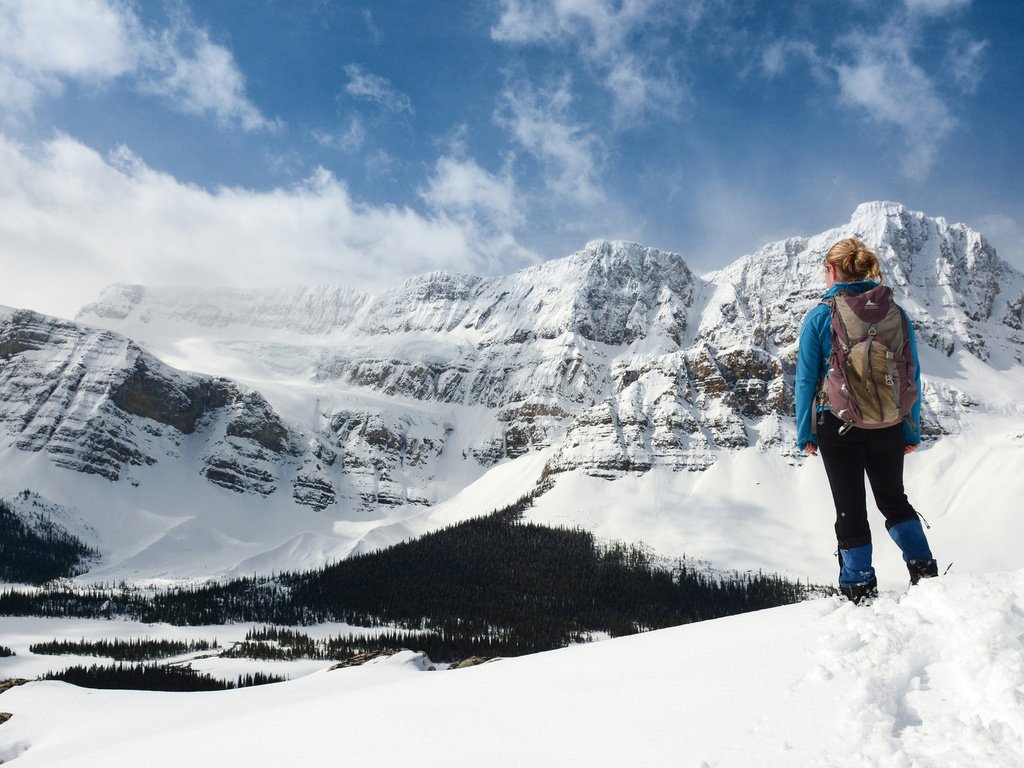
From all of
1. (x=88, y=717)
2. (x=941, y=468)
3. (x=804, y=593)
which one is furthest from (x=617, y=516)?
(x=88, y=717)

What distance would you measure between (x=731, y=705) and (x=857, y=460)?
8.58ft

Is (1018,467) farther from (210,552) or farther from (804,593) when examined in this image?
(210,552)

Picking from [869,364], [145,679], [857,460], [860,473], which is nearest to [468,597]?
[145,679]

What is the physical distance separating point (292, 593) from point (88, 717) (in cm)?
12146

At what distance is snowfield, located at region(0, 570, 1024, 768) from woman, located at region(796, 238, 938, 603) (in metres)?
0.42

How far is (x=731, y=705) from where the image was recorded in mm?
3732

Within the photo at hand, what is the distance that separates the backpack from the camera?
5.15 m

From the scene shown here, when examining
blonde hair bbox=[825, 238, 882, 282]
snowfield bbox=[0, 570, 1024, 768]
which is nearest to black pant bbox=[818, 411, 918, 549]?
snowfield bbox=[0, 570, 1024, 768]

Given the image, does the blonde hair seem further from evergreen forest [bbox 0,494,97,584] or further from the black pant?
evergreen forest [bbox 0,494,97,584]

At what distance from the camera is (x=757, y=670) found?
4.21m

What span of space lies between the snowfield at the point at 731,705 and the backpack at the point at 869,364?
4.26 ft

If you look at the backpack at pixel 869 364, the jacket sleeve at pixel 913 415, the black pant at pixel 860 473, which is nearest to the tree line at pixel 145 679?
the black pant at pixel 860 473

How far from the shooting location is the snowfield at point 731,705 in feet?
10.4

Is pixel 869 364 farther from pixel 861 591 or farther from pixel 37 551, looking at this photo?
pixel 37 551
